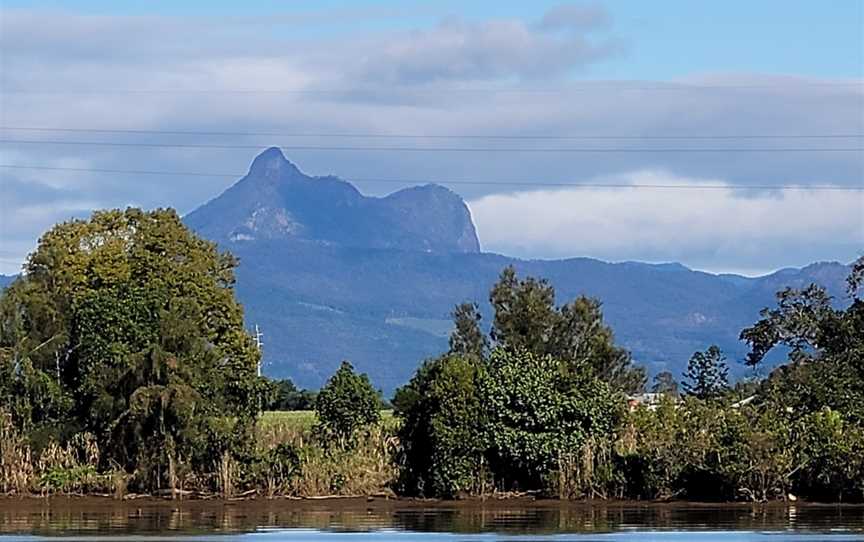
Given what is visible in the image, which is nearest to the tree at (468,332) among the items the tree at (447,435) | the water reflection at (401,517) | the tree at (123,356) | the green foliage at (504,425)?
the tree at (123,356)

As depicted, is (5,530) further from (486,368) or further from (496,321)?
(496,321)

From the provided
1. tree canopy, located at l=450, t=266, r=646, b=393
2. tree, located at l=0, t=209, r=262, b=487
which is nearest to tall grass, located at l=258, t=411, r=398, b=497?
tree, located at l=0, t=209, r=262, b=487

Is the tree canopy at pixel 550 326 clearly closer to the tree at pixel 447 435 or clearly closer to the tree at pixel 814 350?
the tree at pixel 814 350

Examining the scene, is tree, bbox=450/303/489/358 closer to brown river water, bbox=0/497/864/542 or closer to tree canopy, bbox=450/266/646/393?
tree canopy, bbox=450/266/646/393

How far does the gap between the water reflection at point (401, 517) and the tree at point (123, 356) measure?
1.91 m

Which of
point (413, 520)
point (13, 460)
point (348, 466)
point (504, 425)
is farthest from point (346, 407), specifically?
point (413, 520)

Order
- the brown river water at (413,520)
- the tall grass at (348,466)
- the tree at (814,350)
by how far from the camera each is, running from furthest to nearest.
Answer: the tree at (814,350) → the tall grass at (348,466) → the brown river water at (413,520)

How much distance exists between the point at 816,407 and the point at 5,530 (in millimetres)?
21751

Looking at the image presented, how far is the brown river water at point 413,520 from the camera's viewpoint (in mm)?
34250

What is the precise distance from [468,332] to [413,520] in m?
26.6

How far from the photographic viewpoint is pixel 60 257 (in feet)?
170

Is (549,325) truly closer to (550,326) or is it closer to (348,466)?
(550,326)

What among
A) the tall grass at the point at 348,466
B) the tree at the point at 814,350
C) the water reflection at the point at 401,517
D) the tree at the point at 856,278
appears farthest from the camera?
the tree at the point at 856,278

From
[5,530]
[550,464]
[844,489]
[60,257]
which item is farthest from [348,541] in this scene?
[60,257]
